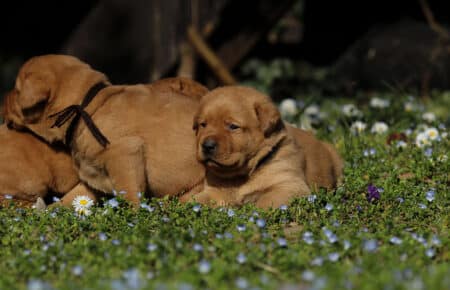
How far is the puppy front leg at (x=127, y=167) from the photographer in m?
5.29

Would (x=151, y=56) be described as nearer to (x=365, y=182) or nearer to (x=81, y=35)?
(x=81, y=35)

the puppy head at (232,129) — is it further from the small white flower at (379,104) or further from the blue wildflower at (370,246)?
the small white flower at (379,104)

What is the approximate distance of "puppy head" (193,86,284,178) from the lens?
17.0 feet

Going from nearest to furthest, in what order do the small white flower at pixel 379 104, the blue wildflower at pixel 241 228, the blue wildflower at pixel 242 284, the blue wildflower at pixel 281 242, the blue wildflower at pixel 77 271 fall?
the blue wildflower at pixel 242 284 < the blue wildflower at pixel 77 271 < the blue wildflower at pixel 281 242 < the blue wildflower at pixel 241 228 < the small white flower at pixel 379 104

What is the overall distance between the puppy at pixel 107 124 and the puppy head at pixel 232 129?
0.94 feet

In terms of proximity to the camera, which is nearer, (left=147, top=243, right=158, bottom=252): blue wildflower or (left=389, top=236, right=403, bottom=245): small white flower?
(left=147, top=243, right=158, bottom=252): blue wildflower

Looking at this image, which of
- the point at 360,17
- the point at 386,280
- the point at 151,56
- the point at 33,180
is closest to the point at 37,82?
the point at 33,180

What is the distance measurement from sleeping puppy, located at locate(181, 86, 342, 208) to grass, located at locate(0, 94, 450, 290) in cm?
40

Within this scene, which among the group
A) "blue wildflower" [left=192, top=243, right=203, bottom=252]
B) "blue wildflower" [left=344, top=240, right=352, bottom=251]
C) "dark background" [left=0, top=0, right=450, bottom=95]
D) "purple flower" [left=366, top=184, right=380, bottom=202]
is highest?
"blue wildflower" [left=192, top=243, right=203, bottom=252]

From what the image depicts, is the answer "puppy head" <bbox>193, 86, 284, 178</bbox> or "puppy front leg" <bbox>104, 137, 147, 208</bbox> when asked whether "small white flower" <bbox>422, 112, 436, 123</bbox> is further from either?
"puppy front leg" <bbox>104, 137, 147, 208</bbox>

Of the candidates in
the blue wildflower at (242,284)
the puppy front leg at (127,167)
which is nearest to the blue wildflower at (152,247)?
the blue wildflower at (242,284)

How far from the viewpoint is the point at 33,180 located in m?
5.89

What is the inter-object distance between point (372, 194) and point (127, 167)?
5.46 ft

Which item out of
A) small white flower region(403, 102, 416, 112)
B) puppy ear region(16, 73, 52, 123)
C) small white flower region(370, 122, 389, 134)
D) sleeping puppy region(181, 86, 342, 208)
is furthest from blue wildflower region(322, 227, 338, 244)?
small white flower region(403, 102, 416, 112)
